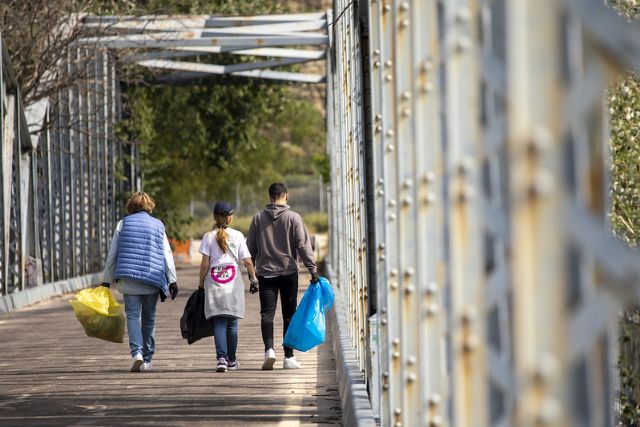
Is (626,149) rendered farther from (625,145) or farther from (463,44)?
(463,44)

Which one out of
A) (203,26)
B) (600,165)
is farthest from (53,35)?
(600,165)

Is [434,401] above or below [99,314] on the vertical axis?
above

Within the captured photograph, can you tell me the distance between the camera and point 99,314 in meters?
13.1

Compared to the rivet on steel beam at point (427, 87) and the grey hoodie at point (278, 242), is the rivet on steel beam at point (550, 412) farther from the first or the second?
the grey hoodie at point (278, 242)

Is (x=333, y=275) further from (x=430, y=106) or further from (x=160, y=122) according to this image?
(x=430, y=106)

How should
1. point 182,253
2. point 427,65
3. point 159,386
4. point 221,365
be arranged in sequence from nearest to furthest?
point 427,65 < point 159,386 < point 221,365 < point 182,253

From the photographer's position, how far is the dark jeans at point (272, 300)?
12867mm

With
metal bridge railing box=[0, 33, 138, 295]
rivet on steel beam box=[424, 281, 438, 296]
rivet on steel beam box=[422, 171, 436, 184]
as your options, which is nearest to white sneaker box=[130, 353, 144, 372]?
rivet on steel beam box=[424, 281, 438, 296]

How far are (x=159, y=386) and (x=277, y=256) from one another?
193cm

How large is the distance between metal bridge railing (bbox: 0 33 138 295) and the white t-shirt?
33.0ft

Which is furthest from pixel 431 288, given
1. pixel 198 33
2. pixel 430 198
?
pixel 198 33

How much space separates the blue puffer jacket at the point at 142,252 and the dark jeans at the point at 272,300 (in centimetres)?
93

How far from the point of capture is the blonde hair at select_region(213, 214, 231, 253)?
1286cm

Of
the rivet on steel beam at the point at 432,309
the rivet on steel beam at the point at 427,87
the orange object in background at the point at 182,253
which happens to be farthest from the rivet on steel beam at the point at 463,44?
the orange object in background at the point at 182,253
